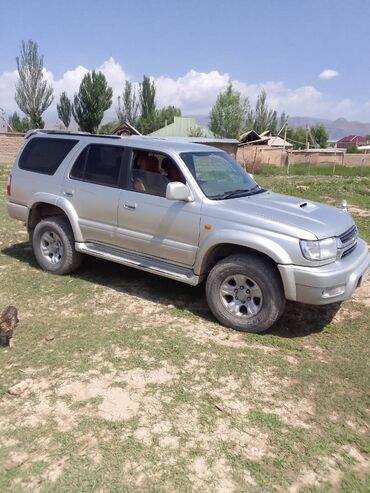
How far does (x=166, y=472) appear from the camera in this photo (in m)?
2.53

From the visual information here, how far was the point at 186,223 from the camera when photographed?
4555mm

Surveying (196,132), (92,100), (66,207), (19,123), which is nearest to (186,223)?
(66,207)

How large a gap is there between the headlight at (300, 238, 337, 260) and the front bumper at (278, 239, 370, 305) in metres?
0.10

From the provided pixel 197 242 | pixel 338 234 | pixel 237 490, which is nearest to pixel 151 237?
pixel 197 242

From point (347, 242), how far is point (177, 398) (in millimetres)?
2241

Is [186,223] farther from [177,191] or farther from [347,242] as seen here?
[347,242]

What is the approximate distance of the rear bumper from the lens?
6016 millimetres

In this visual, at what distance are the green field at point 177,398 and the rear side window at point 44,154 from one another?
1.71 metres

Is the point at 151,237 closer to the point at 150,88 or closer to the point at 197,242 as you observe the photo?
the point at 197,242

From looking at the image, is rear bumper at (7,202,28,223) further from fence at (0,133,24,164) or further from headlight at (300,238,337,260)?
fence at (0,133,24,164)

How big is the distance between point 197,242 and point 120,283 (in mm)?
1529

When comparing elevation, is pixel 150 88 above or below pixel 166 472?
above

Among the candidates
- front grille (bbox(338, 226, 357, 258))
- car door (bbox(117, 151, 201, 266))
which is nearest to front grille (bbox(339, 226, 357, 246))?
front grille (bbox(338, 226, 357, 258))

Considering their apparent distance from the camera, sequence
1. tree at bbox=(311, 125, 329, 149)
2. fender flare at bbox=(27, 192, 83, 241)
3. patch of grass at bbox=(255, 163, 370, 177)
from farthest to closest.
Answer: tree at bbox=(311, 125, 329, 149) → patch of grass at bbox=(255, 163, 370, 177) → fender flare at bbox=(27, 192, 83, 241)
